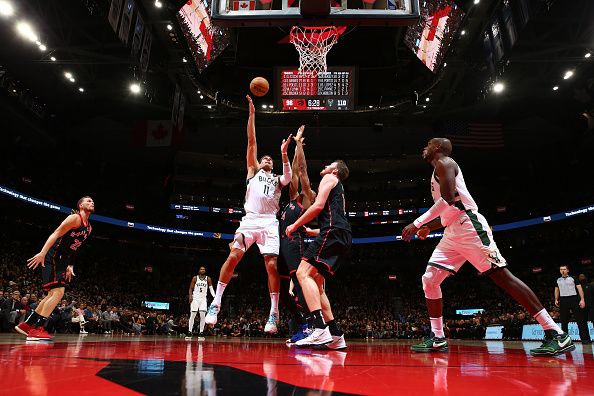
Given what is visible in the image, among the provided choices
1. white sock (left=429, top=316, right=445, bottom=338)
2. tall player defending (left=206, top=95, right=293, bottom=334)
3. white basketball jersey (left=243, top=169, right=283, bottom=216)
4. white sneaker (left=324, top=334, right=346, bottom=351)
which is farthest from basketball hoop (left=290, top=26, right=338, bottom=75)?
white sneaker (left=324, top=334, right=346, bottom=351)

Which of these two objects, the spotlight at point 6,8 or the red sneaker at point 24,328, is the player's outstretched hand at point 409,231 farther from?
the spotlight at point 6,8

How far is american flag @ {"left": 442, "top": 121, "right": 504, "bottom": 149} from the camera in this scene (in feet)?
65.3

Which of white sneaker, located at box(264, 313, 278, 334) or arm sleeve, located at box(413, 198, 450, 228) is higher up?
arm sleeve, located at box(413, 198, 450, 228)

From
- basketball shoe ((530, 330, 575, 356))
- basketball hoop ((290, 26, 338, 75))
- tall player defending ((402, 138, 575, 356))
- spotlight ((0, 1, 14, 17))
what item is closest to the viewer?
basketball shoe ((530, 330, 575, 356))

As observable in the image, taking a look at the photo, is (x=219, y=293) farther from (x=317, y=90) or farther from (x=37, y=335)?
(x=317, y=90)

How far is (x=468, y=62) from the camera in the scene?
1608 cm

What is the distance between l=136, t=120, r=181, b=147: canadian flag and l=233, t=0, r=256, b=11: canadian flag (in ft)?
45.1

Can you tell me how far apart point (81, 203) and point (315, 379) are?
5.18 m

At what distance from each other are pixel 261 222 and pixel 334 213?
1510 mm

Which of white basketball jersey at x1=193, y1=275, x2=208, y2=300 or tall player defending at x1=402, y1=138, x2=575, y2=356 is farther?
white basketball jersey at x1=193, y1=275, x2=208, y2=300

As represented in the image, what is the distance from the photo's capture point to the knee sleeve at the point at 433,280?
4504mm

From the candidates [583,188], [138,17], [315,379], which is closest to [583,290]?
[315,379]

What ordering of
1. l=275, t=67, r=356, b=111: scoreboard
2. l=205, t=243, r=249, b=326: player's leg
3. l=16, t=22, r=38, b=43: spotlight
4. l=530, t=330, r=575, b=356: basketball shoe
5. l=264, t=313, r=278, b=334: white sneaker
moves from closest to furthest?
l=530, t=330, r=575, b=356: basketball shoe < l=264, t=313, r=278, b=334: white sneaker < l=205, t=243, r=249, b=326: player's leg < l=275, t=67, r=356, b=111: scoreboard < l=16, t=22, r=38, b=43: spotlight

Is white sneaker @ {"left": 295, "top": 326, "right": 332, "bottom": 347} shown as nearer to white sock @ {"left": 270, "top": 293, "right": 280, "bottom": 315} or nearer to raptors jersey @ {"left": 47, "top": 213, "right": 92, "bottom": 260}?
white sock @ {"left": 270, "top": 293, "right": 280, "bottom": 315}
